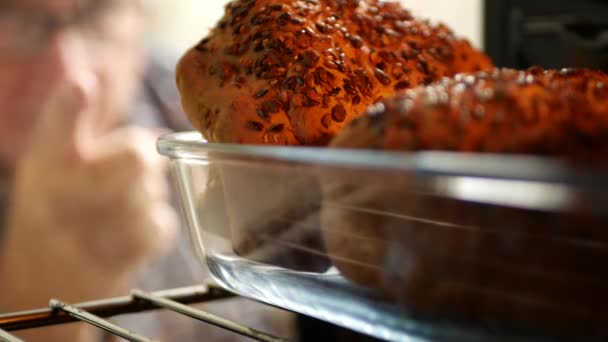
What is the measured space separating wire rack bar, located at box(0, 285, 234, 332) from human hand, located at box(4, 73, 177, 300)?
2.13ft

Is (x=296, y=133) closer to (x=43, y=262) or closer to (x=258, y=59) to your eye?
(x=258, y=59)

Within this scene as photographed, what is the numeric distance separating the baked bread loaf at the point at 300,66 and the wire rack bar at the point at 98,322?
98mm

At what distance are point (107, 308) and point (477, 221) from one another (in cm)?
27

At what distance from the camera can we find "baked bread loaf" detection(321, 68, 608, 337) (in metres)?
0.19

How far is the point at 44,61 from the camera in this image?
127 cm

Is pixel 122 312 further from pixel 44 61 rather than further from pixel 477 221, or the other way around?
pixel 44 61

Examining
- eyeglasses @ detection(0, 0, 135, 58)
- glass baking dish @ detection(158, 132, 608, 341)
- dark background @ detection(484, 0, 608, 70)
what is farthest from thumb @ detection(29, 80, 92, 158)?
glass baking dish @ detection(158, 132, 608, 341)

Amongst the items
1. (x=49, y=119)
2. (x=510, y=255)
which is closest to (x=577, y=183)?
(x=510, y=255)

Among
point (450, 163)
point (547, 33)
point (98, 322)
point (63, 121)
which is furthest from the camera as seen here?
point (63, 121)

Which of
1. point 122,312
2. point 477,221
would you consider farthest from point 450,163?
point 122,312

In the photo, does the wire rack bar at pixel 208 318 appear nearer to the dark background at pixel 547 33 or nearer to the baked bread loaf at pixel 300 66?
the baked bread loaf at pixel 300 66

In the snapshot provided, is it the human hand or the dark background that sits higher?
the dark background

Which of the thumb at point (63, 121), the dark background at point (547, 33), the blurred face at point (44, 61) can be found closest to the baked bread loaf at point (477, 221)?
the dark background at point (547, 33)

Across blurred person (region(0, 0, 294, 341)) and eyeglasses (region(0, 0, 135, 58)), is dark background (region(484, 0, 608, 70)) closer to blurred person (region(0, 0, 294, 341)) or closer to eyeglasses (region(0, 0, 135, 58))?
blurred person (region(0, 0, 294, 341))
